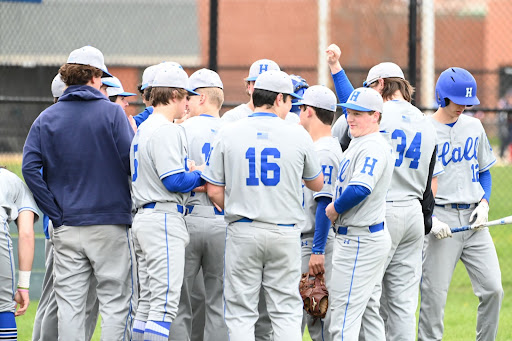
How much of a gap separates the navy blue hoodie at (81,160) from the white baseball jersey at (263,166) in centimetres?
66

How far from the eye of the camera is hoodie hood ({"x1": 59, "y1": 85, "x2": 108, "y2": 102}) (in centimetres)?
559

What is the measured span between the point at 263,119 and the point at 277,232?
0.72 metres

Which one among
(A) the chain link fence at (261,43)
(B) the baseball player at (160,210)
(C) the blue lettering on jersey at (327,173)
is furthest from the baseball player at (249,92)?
(A) the chain link fence at (261,43)

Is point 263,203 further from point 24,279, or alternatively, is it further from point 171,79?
point 24,279

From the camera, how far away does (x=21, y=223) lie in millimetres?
5332

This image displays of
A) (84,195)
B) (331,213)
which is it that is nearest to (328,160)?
(331,213)

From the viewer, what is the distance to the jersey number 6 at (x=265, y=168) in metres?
5.34

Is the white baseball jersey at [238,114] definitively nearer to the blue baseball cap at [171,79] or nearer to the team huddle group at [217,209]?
the team huddle group at [217,209]

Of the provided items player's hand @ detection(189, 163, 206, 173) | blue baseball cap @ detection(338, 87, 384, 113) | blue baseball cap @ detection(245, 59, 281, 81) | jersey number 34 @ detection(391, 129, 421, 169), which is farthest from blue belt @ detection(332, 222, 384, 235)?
blue baseball cap @ detection(245, 59, 281, 81)

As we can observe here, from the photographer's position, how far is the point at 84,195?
18.2ft

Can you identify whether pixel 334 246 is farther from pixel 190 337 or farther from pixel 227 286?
pixel 190 337

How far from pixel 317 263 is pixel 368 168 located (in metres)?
0.92

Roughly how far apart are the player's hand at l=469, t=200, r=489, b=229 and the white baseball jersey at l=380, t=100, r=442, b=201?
0.68 meters

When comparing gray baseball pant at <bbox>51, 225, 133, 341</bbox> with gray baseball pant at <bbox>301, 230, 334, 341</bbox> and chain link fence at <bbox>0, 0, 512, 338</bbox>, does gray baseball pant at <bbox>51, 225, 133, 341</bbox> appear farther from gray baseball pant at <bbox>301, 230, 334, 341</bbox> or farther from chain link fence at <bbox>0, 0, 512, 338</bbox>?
chain link fence at <bbox>0, 0, 512, 338</bbox>
